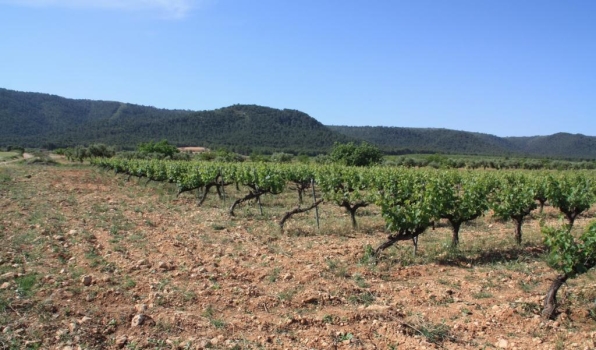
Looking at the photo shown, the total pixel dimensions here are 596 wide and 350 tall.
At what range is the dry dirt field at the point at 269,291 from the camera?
16.9 feet

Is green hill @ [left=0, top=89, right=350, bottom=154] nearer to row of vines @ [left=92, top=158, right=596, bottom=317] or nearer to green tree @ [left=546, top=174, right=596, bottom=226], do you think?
row of vines @ [left=92, top=158, right=596, bottom=317]

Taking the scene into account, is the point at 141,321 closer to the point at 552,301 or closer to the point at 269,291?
the point at 269,291

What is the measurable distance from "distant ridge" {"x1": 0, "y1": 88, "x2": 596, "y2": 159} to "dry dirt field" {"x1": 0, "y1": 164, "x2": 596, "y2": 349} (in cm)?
7113

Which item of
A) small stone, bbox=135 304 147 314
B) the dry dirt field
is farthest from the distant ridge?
small stone, bbox=135 304 147 314

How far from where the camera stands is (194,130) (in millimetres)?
100562

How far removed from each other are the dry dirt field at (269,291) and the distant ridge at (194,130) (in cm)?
7113

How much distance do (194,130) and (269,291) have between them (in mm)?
97425

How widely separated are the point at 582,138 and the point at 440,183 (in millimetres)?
141757

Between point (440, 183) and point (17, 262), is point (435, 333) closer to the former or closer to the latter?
point (440, 183)

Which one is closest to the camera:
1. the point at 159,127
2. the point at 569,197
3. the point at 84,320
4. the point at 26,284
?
the point at 84,320

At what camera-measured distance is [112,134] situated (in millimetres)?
95812

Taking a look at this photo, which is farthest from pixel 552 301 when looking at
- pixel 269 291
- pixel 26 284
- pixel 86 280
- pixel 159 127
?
pixel 159 127

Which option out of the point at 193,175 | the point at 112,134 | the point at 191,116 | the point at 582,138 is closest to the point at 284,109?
the point at 191,116

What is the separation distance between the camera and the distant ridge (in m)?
92.2
